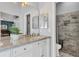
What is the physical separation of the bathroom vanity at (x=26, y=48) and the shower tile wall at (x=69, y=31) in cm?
89

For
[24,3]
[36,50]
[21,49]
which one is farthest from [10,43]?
Result: [24,3]

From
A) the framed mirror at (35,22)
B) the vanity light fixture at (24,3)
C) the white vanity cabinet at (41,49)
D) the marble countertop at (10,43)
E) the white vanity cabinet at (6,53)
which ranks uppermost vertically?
the vanity light fixture at (24,3)

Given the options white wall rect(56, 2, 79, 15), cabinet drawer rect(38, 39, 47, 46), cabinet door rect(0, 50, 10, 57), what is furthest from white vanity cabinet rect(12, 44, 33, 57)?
white wall rect(56, 2, 79, 15)

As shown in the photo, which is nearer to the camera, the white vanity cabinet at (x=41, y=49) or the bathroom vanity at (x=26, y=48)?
the bathroom vanity at (x=26, y=48)

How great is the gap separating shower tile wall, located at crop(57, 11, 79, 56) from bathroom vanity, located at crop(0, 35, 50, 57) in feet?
2.92

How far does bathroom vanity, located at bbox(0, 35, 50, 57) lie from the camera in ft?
4.80

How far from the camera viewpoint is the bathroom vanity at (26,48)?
1.46m

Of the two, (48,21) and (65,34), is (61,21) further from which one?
(48,21)

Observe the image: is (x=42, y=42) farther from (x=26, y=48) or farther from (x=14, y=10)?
(x=14, y=10)

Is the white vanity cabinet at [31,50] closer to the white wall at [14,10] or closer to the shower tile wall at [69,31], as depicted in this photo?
the white wall at [14,10]

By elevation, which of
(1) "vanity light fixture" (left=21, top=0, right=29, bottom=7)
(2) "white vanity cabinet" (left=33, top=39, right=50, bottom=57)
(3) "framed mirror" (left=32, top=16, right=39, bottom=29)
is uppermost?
(1) "vanity light fixture" (left=21, top=0, right=29, bottom=7)

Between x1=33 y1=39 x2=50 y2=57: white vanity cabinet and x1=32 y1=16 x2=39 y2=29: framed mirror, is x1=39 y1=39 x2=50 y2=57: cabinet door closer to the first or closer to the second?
x1=33 y1=39 x2=50 y2=57: white vanity cabinet

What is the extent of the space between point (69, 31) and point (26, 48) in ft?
6.07

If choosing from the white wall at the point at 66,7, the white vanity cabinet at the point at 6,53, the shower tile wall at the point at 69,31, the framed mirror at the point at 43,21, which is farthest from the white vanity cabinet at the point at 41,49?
the white wall at the point at 66,7
